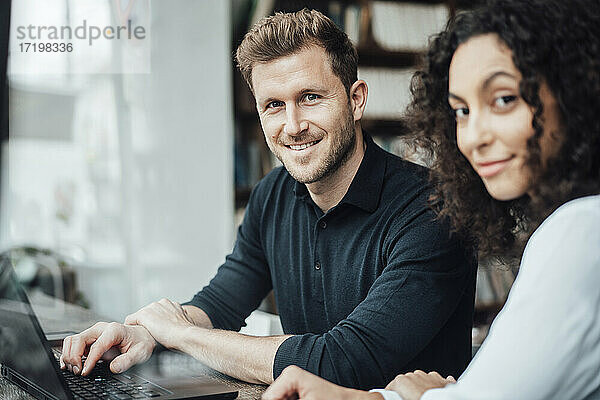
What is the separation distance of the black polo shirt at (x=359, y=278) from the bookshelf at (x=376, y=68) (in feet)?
5.09

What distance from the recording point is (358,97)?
1535 mm

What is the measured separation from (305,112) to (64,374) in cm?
67

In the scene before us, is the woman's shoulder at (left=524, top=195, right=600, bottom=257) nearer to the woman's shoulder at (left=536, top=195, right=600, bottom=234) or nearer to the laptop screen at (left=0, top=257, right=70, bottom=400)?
the woman's shoulder at (left=536, top=195, right=600, bottom=234)

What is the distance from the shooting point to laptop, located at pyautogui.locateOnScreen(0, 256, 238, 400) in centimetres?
96

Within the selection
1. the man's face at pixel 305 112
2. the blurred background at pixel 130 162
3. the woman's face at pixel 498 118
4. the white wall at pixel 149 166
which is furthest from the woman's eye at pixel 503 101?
the white wall at pixel 149 166

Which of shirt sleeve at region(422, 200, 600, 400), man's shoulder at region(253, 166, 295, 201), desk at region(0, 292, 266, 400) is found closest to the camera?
shirt sleeve at region(422, 200, 600, 400)

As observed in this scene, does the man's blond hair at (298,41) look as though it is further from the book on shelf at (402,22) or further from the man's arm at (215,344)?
the book on shelf at (402,22)

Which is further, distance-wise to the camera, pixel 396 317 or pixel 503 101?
pixel 396 317

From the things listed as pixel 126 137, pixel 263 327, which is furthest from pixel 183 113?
pixel 263 327

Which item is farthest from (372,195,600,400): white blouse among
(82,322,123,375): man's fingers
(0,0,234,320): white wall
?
(0,0,234,320): white wall

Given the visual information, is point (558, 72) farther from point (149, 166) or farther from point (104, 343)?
point (149, 166)

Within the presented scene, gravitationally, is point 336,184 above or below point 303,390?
above

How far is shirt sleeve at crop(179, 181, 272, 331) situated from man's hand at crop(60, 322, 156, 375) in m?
0.28

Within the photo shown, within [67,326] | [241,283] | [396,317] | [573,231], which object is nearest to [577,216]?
[573,231]
